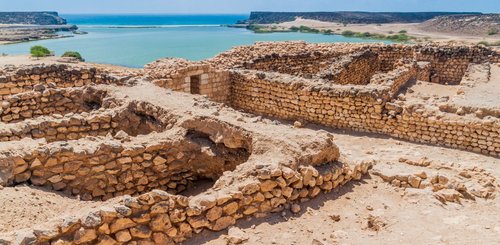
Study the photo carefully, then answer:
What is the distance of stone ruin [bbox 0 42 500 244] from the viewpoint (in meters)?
5.51

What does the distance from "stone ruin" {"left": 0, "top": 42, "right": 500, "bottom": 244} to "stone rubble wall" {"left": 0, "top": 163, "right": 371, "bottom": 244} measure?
0.01 metres

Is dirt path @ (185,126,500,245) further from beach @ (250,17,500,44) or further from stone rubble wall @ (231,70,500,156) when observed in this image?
beach @ (250,17,500,44)

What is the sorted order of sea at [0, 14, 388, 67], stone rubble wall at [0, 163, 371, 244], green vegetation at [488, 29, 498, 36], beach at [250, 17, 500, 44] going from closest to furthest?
stone rubble wall at [0, 163, 371, 244], sea at [0, 14, 388, 67], beach at [250, 17, 500, 44], green vegetation at [488, 29, 498, 36]

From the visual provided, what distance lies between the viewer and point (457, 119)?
1084cm

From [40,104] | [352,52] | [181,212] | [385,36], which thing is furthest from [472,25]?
[181,212]

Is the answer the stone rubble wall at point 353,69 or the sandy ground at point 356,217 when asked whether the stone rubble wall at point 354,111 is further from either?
the sandy ground at point 356,217

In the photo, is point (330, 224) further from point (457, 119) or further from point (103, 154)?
point (457, 119)

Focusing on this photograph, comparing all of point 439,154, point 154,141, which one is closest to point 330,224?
point 154,141

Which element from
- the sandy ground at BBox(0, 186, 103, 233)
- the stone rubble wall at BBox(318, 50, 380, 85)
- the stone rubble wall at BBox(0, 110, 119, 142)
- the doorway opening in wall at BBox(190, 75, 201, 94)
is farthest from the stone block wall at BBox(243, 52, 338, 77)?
the sandy ground at BBox(0, 186, 103, 233)

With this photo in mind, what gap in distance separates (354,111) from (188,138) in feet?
18.0

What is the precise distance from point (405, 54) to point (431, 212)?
626 inches

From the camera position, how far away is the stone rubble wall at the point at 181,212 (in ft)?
16.1

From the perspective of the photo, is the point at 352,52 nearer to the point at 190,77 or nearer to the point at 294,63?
the point at 294,63

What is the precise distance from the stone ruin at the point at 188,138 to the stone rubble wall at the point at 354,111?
0.09 ft
